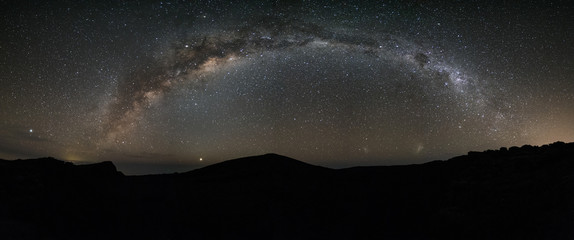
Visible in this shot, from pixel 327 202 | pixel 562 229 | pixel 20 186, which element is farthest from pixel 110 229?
pixel 562 229

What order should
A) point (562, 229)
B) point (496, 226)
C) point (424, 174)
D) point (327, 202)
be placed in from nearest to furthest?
point (562, 229)
point (496, 226)
point (327, 202)
point (424, 174)

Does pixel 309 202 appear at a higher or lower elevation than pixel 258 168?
lower

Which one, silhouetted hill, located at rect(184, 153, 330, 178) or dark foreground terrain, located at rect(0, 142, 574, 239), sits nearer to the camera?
dark foreground terrain, located at rect(0, 142, 574, 239)

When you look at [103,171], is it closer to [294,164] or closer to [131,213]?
[131,213]

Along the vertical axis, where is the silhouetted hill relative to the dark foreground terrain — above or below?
above

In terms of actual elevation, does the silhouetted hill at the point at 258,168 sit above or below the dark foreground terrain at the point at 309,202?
above

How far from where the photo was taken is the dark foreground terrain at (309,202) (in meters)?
10.8

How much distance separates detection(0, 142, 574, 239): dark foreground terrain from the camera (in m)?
10.8

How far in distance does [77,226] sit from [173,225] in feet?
11.6

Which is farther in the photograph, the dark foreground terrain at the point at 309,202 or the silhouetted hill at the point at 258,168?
the silhouetted hill at the point at 258,168

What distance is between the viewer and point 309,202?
15836 mm

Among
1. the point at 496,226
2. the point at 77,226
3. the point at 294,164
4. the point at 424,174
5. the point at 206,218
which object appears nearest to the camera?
the point at 496,226

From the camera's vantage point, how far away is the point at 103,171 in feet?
56.3

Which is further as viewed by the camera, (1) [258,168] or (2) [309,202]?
(1) [258,168]
